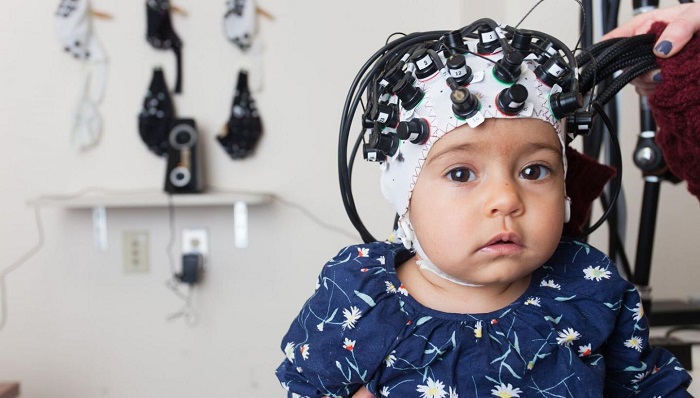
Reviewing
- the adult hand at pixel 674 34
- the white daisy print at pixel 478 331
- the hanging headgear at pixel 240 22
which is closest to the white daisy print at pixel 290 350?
the white daisy print at pixel 478 331

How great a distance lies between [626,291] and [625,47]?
0.33 m

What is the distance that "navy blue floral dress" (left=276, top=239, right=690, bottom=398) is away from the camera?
78 centimetres

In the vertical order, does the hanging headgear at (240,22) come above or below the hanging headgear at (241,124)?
above

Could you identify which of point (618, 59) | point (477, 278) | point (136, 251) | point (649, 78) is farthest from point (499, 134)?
→ point (136, 251)

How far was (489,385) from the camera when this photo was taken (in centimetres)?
77

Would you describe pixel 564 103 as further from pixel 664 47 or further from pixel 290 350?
pixel 290 350

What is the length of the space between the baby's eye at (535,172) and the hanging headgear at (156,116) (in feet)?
5.34

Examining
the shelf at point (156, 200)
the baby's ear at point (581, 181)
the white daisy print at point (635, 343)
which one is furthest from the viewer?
the shelf at point (156, 200)

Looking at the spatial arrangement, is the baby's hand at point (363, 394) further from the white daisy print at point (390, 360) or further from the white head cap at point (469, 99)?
the white head cap at point (469, 99)

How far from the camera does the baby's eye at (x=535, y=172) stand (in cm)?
78

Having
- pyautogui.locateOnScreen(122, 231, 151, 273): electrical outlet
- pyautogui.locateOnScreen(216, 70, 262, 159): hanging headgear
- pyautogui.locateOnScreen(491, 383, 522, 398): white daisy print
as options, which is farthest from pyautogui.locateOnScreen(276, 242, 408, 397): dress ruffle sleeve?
pyautogui.locateOnScreen(122, 231, 151, 273): electrical outlet

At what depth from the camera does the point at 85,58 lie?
2.19m

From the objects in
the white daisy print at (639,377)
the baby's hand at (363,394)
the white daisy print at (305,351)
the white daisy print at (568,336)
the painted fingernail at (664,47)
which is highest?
the painted fingernail at (664,47)

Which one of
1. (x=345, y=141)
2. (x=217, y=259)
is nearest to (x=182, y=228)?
(x=217, y=259)
